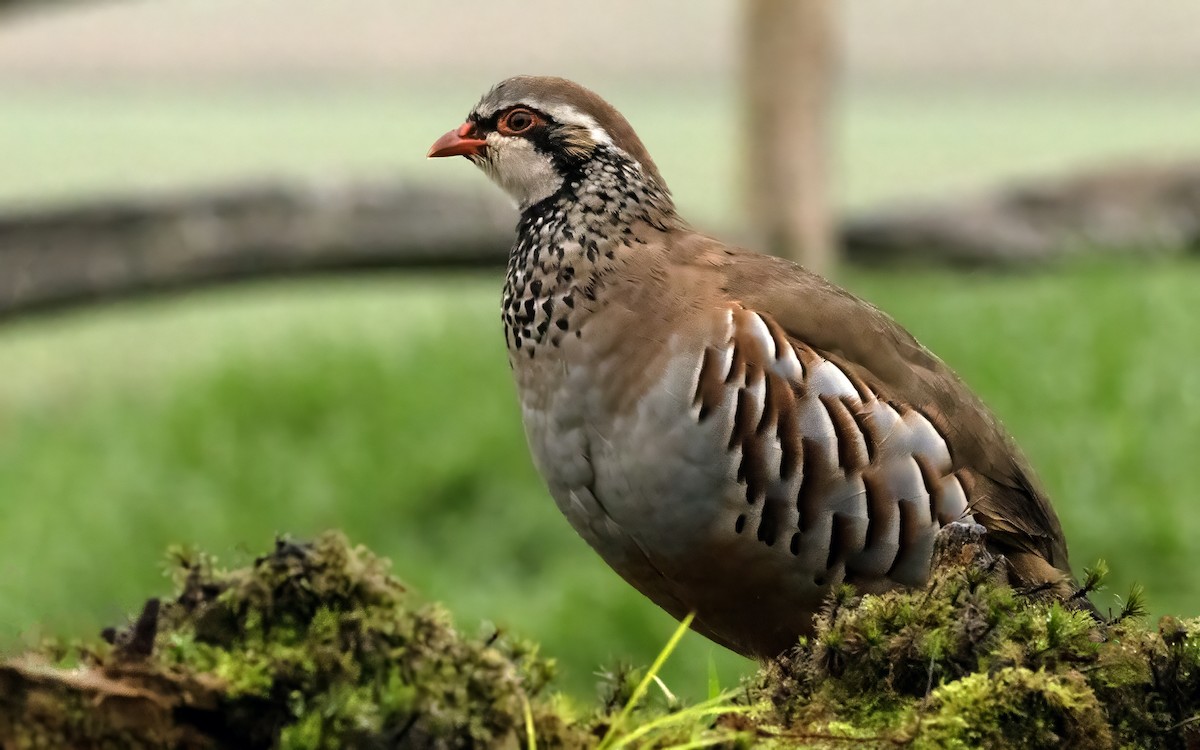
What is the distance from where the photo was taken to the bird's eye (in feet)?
9.43

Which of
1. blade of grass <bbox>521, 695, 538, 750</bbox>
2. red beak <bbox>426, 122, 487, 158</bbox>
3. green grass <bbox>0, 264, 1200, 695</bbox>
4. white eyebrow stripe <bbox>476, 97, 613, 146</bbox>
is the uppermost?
green grass <bbox>0, 264, 1200, 695</bbox>

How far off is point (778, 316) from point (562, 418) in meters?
0.41

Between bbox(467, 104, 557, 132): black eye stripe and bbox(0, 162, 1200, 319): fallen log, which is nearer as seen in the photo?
bbox(467, 104, 557, 132): black eye stripe

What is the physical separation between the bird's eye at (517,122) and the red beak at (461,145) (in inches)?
2.0

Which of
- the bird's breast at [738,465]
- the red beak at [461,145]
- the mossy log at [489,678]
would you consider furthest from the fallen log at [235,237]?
the mossy log at [489,678]

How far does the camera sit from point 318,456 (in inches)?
291

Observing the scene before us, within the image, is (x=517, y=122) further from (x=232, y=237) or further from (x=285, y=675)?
(x=232, y=237)

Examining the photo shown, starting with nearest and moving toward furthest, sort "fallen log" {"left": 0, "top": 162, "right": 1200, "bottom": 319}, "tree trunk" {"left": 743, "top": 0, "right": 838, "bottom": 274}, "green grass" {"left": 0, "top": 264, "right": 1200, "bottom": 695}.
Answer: "green grass" {"left": 0, "top": 264, "right": 1200, "bottom": 695} → "fallen log" {"left": 0, "top": 162, "right": 1200, "bottom": 319} → "tree trunk" {"left": 743, "top": 0, "right": 838, "bottom": 274}

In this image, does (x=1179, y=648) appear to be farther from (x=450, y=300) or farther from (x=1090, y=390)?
(x=450, y=300)

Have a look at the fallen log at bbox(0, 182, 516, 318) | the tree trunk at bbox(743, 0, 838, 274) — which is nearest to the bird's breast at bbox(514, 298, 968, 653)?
the fallen log at bbox(0, 182, 516, 318)

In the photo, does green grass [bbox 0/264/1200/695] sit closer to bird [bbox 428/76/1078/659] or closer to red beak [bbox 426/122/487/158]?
bird [bbox 428/76/1078/659]

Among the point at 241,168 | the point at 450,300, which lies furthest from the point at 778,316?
the point at 241,168

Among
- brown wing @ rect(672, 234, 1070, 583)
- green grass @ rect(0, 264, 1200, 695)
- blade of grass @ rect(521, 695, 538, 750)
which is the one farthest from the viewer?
green grass @ rect(0, 264, 1200, 695)

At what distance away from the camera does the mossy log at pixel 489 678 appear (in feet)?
5.44
